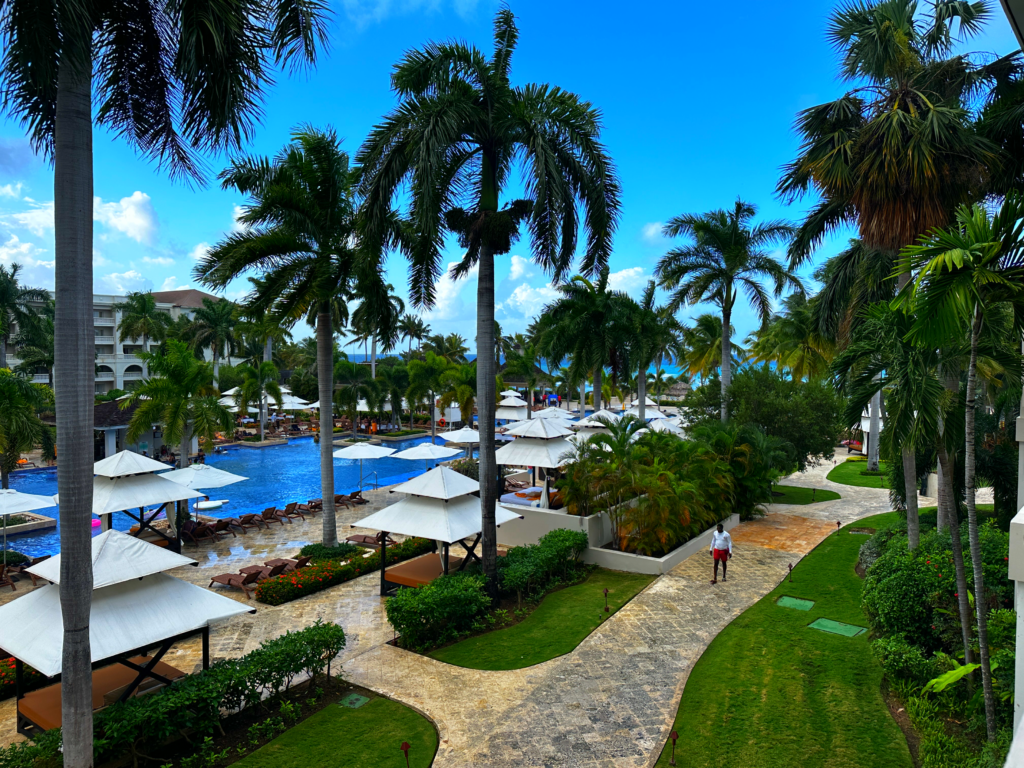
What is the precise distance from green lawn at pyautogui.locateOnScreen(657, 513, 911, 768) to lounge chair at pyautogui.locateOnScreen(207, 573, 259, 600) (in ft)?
31.0

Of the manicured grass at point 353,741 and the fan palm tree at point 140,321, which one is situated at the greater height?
the fan palm tree at point 140,321

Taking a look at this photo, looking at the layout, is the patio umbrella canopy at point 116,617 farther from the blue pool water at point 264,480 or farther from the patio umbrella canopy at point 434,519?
the blue pool water at point 264,480

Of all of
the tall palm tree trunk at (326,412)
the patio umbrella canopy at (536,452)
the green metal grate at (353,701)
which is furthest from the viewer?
the patio umbrella canopy at (536,452)

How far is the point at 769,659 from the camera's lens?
9.94 metres

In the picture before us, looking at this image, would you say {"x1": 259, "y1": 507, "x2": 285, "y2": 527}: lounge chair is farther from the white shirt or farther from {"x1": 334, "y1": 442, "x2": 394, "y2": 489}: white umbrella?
the white shirt

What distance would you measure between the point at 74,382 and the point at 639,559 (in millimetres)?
12307

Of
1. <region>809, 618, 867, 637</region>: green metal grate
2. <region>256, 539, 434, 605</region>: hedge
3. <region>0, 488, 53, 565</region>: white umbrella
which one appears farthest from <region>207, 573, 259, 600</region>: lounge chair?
<region>809, 618, 867, 637</region>: green metal grate

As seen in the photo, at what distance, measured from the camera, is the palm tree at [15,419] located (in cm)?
1565

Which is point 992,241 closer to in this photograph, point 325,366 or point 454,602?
point 454,602

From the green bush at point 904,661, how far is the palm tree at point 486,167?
6865 millimetres

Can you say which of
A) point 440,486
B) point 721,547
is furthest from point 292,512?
point 721,547

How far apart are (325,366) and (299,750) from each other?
33.3ft

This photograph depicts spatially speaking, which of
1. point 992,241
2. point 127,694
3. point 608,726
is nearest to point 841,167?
point 992,241

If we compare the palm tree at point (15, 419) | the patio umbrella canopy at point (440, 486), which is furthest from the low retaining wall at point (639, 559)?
the palm tree at point (15, 419)
